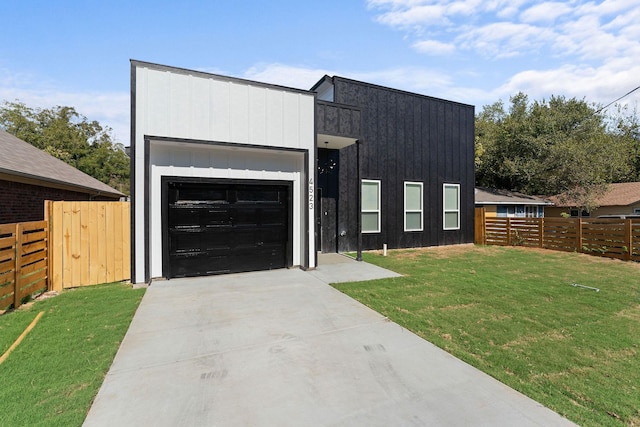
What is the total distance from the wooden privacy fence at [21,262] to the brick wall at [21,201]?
282cm

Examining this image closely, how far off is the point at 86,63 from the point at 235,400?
11.7 metres

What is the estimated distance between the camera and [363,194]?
10.4 metres

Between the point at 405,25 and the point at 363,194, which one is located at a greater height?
the point at 405,25

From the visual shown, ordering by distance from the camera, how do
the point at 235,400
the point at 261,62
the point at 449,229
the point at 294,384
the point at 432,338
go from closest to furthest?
1. the point at 235,400
2. the point at 294,384
3. the point at 432,338
4. the point at 261,62
5. the point at 449,229

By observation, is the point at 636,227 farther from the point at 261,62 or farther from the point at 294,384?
the point at 261,62

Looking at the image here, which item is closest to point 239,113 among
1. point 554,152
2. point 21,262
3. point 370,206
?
point 21,262

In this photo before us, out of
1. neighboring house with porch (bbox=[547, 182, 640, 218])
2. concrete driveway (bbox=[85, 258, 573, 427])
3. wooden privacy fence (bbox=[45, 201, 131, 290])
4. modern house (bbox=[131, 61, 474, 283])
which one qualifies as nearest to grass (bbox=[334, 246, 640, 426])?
concrete driveway (bbox=[85, 258, 573, 427])

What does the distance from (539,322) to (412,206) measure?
752 centimetres

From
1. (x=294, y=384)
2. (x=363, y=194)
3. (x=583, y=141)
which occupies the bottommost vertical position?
(x=294, y=384)

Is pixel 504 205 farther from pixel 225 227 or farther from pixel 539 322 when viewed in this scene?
pixel 225 227

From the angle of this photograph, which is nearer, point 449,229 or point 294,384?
point 294,384

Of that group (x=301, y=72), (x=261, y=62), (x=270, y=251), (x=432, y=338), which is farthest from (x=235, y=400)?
(x=301, y=72)

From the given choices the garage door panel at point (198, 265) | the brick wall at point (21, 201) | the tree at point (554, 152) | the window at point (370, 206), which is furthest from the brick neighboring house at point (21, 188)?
the tree at point (554, 152)

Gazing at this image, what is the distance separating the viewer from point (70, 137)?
3127cm
